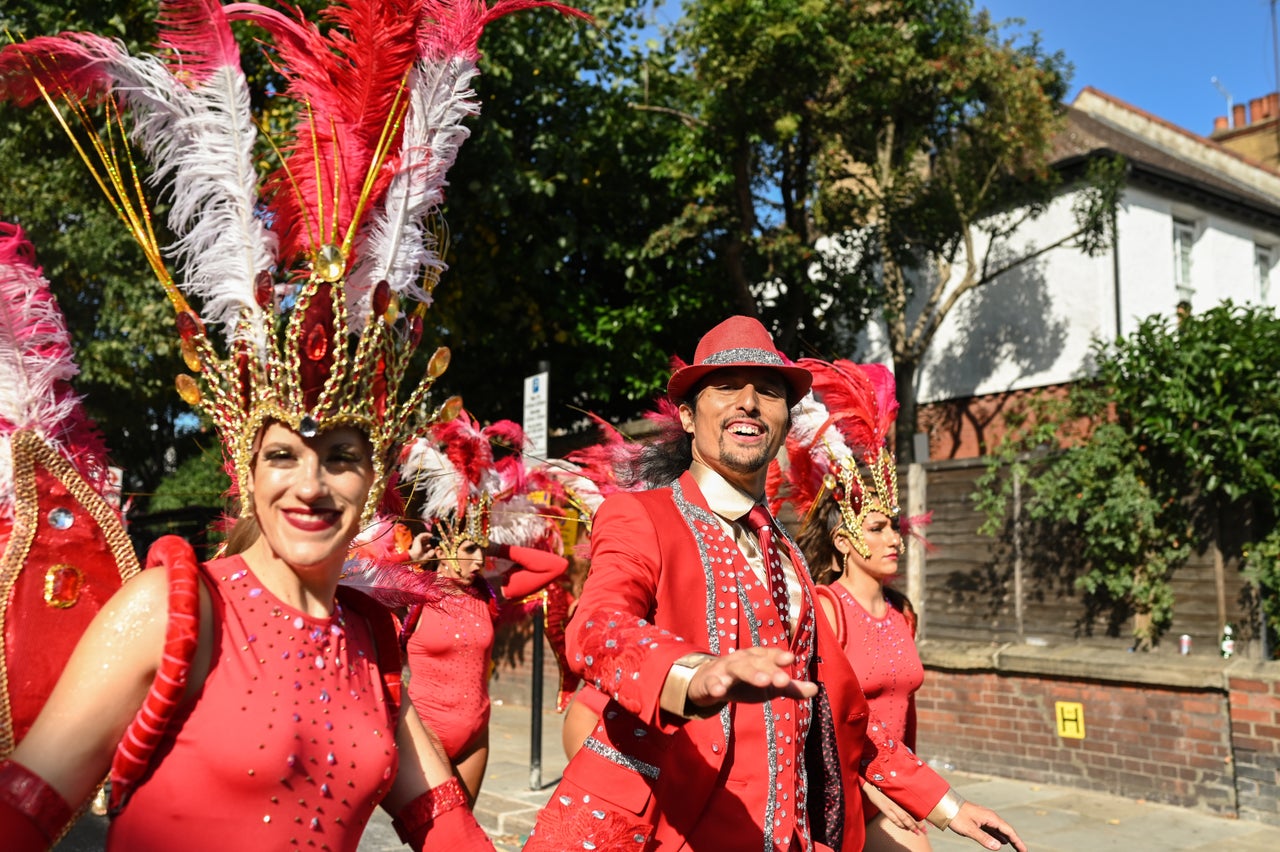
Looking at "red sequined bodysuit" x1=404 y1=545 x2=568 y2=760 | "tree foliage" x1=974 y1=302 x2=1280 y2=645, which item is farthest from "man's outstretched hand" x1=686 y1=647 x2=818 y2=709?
"tree foliage" x1=974 y1=302 x2=1280 y2=645

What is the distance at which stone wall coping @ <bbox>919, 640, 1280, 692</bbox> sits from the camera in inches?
315

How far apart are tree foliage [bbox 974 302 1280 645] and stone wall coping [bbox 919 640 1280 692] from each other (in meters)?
0.43

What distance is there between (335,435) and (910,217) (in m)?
12.7

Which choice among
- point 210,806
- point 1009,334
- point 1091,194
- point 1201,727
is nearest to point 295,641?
point 210,806

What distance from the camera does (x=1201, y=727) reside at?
8.12 m

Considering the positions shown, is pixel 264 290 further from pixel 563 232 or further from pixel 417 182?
pixel 563 232

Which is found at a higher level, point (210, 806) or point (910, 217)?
point (910, 217)

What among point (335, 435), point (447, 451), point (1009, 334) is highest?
point (1009, 334)

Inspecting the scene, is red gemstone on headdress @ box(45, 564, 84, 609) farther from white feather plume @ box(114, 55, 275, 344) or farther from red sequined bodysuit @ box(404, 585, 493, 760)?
red sequined bodysuit @ box(404, 585, 493, 760)

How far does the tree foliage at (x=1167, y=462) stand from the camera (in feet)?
27.1

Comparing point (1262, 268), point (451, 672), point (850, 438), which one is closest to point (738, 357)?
point (850, 438)

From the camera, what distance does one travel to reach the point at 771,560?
10.9 ft

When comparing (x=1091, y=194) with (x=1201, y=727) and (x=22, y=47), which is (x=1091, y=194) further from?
(x=22, y=47)

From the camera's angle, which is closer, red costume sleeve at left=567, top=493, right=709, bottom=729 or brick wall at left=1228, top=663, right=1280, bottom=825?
red costume sleeve at left=567, top=493, right=709, bottom=729
